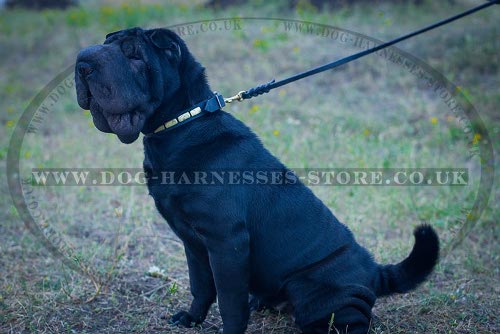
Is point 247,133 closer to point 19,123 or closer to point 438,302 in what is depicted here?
point 438,302

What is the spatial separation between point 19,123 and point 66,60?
6.90ft

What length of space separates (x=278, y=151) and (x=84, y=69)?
3.43 m

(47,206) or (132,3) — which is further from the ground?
(132,3)

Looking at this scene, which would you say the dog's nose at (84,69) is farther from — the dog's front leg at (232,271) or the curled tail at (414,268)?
the curled tail at (414,268)

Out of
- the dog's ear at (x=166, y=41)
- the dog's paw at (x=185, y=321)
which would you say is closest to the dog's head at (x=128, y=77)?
the dog's ear at (x=166, y=41)

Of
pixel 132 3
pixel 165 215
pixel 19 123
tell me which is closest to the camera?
pixel 165 215

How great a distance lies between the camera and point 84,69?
2395 mm

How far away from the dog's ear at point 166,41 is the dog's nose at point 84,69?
13.0 inches

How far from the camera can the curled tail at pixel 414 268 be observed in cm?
276

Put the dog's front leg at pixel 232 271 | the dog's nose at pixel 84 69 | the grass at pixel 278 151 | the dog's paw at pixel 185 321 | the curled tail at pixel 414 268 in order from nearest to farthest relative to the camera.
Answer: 1. the dog's nose at pixel 84 69
2. the dog's front leg at pixel 232 271
3. the curled tail at pixel 414 268
4. the dog's paw at pixel 185 321
5. the grass at pixel 278 151

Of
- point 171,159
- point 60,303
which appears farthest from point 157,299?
point 171,159

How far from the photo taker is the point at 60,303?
3223mm

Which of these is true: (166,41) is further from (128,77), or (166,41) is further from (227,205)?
(227,205)

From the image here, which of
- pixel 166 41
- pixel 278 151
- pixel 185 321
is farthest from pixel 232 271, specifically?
pixel 278 151
